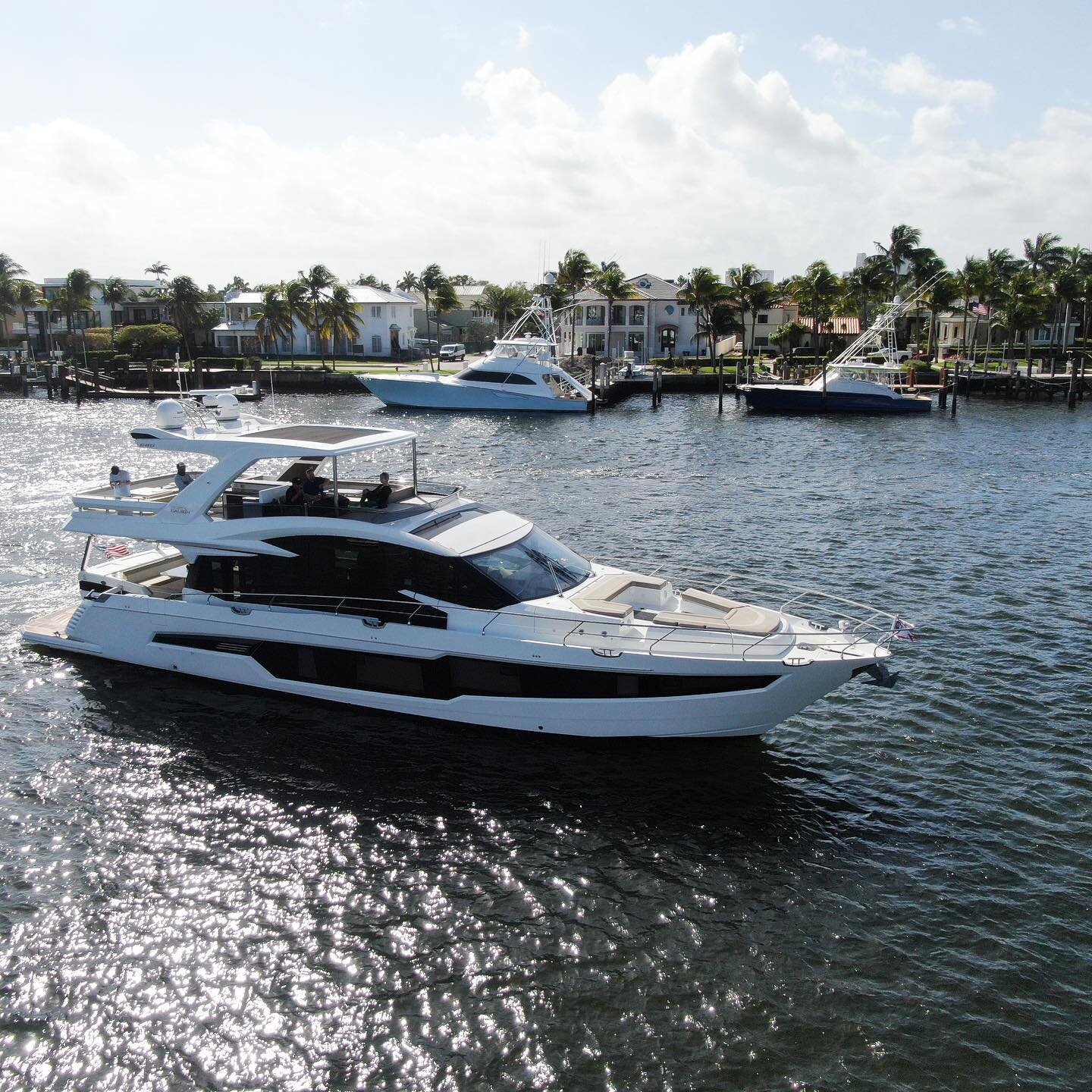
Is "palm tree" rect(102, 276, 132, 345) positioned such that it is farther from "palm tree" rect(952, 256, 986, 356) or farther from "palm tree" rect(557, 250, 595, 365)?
"palm tree" rect(952, 256, 986, 356)

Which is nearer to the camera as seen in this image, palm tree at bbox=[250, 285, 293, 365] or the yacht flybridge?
the yacht flybridge

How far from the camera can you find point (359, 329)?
111062mm

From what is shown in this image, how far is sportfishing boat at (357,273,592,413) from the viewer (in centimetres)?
7544

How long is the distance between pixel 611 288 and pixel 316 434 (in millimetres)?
85201

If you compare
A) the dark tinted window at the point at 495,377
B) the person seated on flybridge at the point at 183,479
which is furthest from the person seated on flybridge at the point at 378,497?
the dark tinted window at the point at 495,377

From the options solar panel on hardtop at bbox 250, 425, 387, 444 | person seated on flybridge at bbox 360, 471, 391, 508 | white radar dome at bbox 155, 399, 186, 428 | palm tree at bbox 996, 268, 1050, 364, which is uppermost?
palm tree at bbox 996, 268, 1050, 364

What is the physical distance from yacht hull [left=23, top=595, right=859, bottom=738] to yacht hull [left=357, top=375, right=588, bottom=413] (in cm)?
5712

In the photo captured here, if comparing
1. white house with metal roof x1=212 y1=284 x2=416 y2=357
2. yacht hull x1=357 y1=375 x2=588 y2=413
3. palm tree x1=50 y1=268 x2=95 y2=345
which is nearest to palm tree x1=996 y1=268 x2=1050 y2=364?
yacht hull x1=357 y1=375 x2=588 y2=413

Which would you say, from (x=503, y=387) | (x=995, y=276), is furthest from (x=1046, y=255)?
(x=503, y=387)

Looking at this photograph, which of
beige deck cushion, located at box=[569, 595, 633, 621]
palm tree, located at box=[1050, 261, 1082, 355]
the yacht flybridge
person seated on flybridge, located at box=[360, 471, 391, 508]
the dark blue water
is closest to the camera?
the dark blue water

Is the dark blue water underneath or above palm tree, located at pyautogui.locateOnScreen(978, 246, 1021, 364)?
underneath

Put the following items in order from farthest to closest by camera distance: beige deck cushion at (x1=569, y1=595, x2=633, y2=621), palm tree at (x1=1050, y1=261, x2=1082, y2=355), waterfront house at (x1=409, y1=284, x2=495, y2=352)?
waterfront house at (x1=409, y1=284, x2=495, y2=352)
palm tree at (x1=1050, y1=261, x2=1082, y2=355)
beige deck cushion at (x1=569, y1=595, x2=633, y2=621)

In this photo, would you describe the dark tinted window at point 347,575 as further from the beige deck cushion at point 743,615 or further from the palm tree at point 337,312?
the palm tree at point 337,312

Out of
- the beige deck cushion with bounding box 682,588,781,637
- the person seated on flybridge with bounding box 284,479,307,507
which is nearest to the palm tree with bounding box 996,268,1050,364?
the beige deck cushion with bounding box 682,588,781,637
